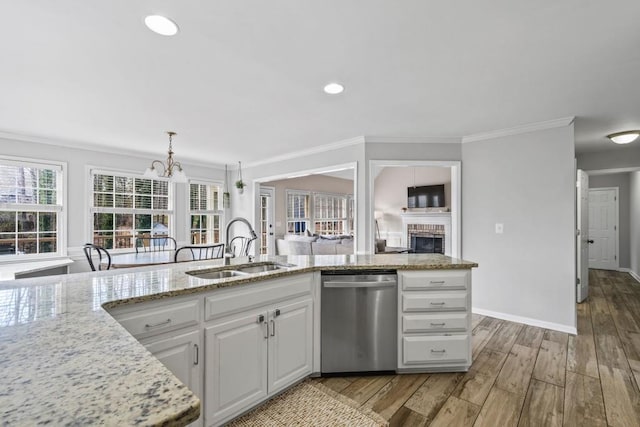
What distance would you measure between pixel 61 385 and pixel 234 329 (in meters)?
1.23

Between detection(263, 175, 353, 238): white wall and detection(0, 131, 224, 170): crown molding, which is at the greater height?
detection(0, 131, 224, 170): crown molding

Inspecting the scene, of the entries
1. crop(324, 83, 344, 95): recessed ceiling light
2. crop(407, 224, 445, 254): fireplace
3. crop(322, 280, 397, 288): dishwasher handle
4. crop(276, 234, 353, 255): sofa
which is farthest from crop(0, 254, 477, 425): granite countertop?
crop(407, 224, 445, 254): fireplace

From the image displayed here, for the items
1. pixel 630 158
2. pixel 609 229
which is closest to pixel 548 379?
pixel 630 158

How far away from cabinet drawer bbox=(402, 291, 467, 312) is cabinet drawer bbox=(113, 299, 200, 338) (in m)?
1.55

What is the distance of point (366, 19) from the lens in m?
1.72

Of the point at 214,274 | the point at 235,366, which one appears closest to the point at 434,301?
the point at 235,366

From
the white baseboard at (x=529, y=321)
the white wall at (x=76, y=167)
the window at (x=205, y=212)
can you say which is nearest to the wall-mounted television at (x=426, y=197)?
the white baseboard at (x=529, y=321)

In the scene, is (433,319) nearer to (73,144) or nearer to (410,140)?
(410,140)

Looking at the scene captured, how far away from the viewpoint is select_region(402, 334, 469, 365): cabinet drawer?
2.36 m

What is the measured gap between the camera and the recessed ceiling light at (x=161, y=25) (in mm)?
1713

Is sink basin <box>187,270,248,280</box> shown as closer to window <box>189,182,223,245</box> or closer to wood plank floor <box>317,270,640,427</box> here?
wood plank floor <box>317,270,640,427</box>

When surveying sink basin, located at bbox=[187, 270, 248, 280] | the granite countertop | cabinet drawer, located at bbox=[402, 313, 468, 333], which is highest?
the granite countertop

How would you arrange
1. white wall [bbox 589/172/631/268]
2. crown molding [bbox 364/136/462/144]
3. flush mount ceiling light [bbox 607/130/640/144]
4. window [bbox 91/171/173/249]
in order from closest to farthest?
1. flush mount ceiling light [bbox 607/130/640/144]
2. crown molding [bbox 364/136/462/144]
3. window [bbox 91/171/173/249]
4. white wall [bbox 589/172/631/268]

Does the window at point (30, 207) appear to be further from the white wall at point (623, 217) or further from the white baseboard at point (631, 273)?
the white wall at point (623, 217)
